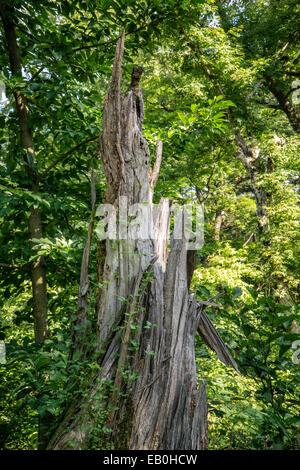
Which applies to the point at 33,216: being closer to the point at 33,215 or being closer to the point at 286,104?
the point at 33,215

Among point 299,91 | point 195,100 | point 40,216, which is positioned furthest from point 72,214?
point 299,91

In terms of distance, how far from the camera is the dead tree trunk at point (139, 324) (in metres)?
1.92

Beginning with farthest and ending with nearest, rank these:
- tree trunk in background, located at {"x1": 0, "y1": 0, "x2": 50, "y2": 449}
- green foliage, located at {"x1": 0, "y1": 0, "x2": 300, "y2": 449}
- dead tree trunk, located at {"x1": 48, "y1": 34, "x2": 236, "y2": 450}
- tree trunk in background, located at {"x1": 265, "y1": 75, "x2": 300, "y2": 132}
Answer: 1. tree trunk in background, located at {"x1": 265, "y1": 75, "x2": 300, "y2": 132}
2. tree trunk in background, located at {"x1": 0, "y1": 0, "x2": 50, "y2": 449}
3. green foliage, located at {"x1": 0, "y1": 0, "x2": 300, "y2": 449}
4. dead tree trunk, located at {"x1": 48, "y1": 34, "x2": 236, "y2": 450}

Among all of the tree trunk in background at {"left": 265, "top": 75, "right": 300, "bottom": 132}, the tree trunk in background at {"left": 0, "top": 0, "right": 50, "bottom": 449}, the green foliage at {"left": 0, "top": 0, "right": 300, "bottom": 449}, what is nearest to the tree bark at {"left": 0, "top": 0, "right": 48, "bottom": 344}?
the tree trunk in background at {"left": 0, "top": 0, "right": 50, "bottom": 449}

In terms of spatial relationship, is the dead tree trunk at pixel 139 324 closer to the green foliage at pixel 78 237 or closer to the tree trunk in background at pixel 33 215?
the green foliage at pixel 78 237

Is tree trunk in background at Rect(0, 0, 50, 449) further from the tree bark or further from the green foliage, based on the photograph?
the green foliage

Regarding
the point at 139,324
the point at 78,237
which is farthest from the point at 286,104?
the point at 139,324

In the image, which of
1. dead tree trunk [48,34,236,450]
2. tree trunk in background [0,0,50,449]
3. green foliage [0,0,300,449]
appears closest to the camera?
dead tree trunk [48,34,236,450]

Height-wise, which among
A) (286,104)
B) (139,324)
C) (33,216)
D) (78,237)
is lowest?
(139,324)

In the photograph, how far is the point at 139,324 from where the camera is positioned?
7.34ft

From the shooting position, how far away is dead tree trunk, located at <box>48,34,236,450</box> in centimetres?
192

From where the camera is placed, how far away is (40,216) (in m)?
3.23

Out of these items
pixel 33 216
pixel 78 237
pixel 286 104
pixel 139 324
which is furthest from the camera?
pixel 286 104

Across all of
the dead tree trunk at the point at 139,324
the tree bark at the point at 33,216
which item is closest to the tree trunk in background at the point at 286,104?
the dead tree trunk at the point at 139,324
